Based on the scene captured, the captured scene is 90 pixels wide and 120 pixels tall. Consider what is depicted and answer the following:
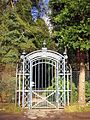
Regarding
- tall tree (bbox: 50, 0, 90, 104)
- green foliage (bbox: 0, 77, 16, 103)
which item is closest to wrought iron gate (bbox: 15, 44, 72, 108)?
green foliage (bbox: 0, 77, 16, 103)

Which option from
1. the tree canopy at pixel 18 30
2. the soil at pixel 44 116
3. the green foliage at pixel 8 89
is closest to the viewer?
the soil at pixel 44 116

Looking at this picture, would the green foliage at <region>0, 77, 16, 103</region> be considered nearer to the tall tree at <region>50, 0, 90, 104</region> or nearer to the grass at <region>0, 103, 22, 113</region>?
the grass at <region>0, 103, 22, 113</region>

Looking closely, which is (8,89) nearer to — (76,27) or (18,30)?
(76,27)

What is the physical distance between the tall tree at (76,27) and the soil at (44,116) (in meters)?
2.78

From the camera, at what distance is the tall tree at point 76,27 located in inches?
683

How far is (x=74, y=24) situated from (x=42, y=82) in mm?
3743

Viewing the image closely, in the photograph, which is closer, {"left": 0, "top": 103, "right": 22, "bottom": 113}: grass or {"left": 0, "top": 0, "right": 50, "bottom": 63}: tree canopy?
{"left": 0, "top": 103, "right": 22, "bottom": 113}: grass

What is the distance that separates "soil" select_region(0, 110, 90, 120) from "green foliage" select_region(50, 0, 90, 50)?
393 cm

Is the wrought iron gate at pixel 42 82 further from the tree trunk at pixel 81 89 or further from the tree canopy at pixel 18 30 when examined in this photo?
the tree canopy at pixel 18 30

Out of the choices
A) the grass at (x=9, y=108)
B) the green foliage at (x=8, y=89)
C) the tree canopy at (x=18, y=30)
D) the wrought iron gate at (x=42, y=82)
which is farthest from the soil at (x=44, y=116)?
the tree canopy at (x=18, y=30)

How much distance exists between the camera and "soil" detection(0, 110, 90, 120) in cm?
1402

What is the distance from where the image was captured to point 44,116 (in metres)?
14.6

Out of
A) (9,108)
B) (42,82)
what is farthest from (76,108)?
(9,108)

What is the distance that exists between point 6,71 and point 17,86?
2912mm
